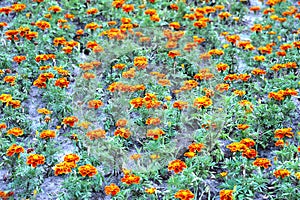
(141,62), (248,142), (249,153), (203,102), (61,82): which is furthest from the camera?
(141,62)

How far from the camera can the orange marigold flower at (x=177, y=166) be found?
4.79 m

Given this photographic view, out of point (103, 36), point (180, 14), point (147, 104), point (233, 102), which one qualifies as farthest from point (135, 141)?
point (180, 14)

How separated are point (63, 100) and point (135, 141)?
0.99 m

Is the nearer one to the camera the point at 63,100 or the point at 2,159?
the point at 2,159

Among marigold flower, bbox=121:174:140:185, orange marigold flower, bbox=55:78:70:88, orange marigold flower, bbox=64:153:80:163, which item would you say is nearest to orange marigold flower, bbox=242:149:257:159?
marigold flower, bbox=121:174:140:185

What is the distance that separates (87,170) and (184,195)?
0.90 meters

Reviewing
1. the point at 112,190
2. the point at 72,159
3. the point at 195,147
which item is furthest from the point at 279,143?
the point at 72,159

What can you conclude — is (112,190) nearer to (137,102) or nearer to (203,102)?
(137,102)

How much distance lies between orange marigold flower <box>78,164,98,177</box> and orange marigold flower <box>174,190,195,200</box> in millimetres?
769

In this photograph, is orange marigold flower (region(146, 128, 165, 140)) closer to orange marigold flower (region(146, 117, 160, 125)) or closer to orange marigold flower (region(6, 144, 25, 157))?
orange marigold flower (region(146, 117, 160, 125))

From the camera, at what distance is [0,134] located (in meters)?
5.45

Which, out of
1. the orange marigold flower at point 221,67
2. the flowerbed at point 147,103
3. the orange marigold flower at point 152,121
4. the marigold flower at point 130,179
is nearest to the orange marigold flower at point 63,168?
the flowerbed at point 147,103

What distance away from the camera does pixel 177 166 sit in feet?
15.7

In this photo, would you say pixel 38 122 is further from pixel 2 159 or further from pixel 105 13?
pixel 105 13
